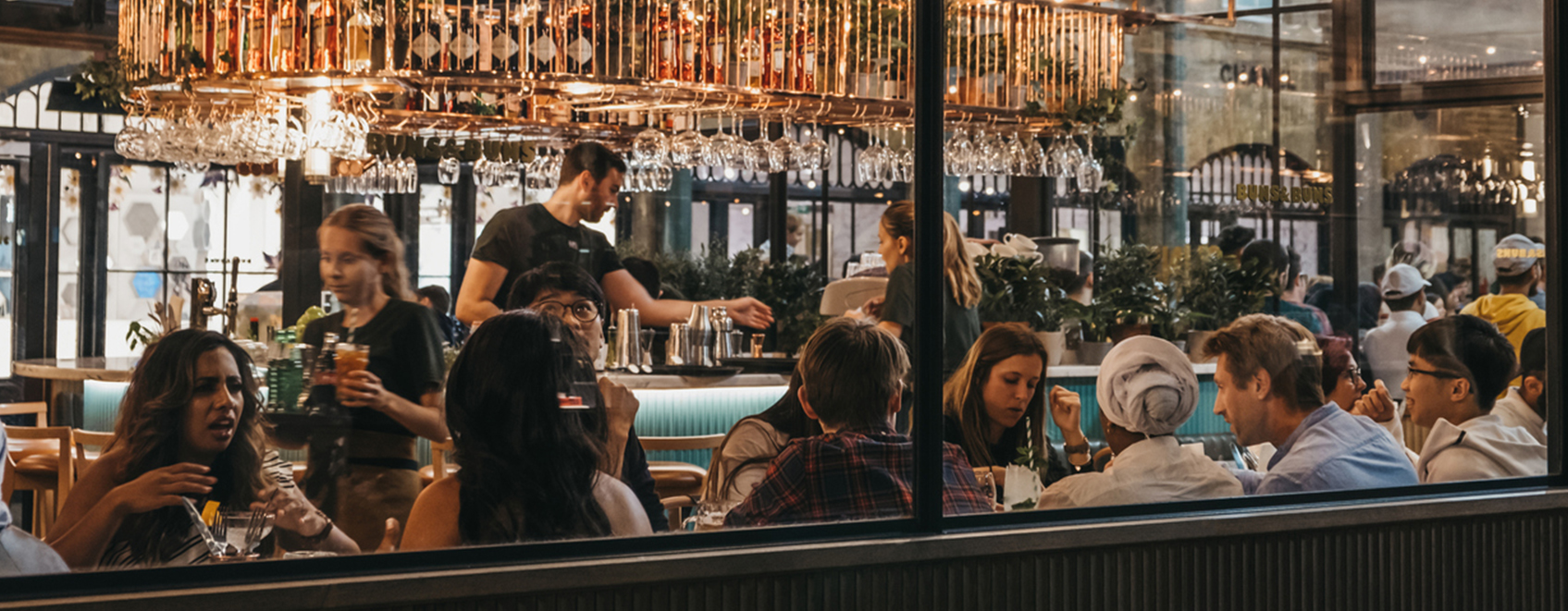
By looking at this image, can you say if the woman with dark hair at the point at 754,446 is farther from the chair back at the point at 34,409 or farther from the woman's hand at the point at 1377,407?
the woman's hand at the point at 1377,407

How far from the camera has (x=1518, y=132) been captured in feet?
14.2

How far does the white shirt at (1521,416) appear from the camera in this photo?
3.66 meters

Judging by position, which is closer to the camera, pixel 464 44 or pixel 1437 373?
pixel 1437 373

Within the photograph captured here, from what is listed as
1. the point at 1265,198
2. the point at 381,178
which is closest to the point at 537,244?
the point at 381,178

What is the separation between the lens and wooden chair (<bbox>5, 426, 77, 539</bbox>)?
2.48 meters

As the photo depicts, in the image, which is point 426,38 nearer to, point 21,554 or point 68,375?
point 68,375

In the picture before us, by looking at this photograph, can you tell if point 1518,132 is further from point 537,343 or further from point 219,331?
point 219,331

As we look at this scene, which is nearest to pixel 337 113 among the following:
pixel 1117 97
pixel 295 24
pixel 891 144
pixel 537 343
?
pixel 295 24

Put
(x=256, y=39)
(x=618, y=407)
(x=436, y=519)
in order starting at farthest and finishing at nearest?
(x=256, y=39)
(x=618, y=407)
(x=436, y=519)

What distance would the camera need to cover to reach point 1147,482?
3.10 metres

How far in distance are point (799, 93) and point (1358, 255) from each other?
7.16 feet

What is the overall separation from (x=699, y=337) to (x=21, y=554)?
2.76 metres

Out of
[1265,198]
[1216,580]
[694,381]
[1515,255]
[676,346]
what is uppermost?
[1265,198]

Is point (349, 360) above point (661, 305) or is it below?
below
